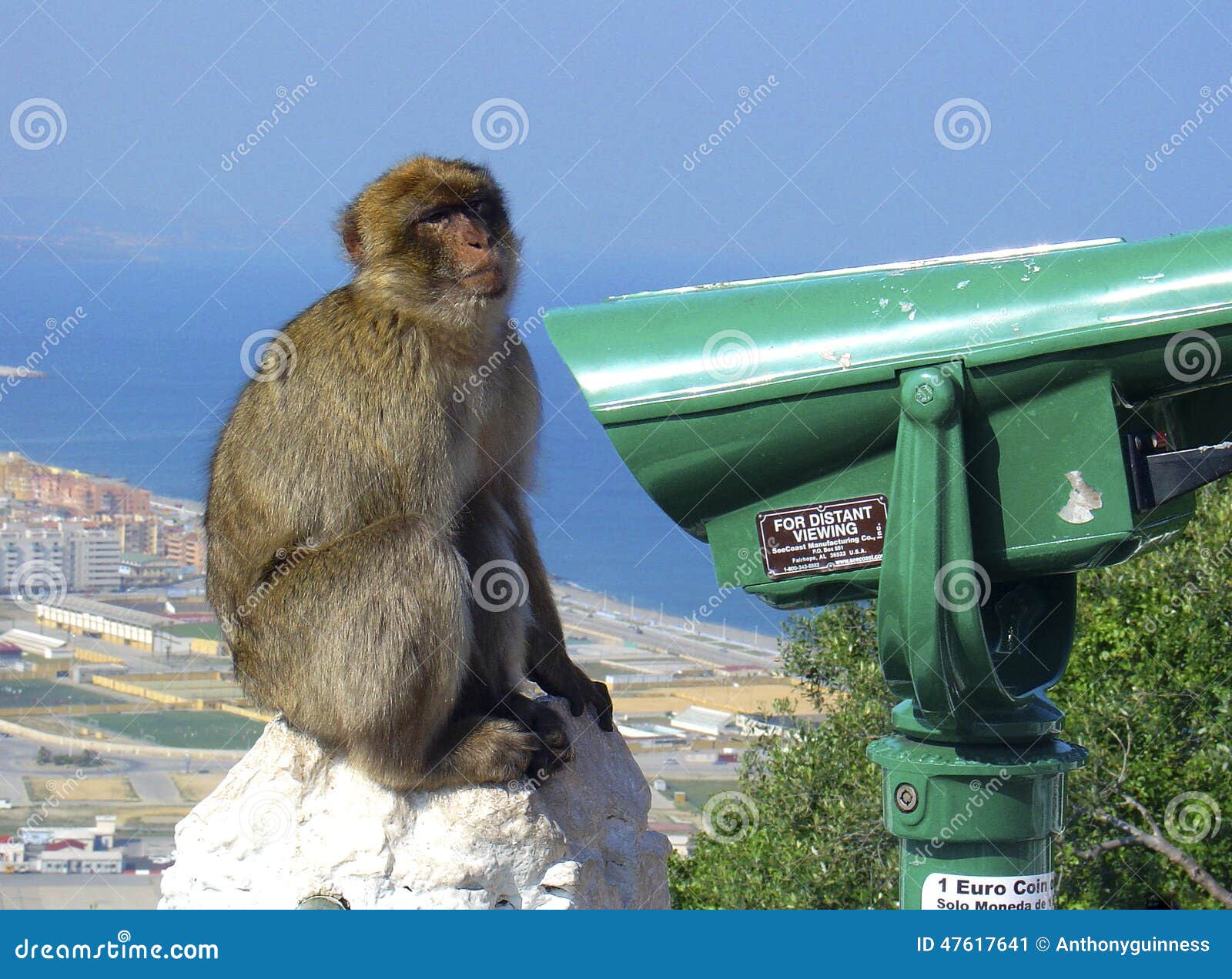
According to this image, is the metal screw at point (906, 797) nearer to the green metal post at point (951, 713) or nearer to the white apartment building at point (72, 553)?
the green metal post at point (951, 713)


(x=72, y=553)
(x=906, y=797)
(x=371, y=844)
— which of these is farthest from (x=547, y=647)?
(x=72, y=553)

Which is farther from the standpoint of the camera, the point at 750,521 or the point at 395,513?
the point at 395,513

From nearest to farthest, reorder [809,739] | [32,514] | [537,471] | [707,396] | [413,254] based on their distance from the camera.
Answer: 1. [707,396]
2. [413,254]
3. [537,471]
4. [809,739]
5. [32,514]

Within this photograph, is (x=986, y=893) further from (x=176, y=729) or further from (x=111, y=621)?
(x=111, y=621)

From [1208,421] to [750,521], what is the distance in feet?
2.69

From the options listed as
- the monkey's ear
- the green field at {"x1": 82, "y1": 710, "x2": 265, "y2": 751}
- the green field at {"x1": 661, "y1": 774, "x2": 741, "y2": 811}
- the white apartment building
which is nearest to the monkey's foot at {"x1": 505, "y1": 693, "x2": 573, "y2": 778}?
the monkey's ear

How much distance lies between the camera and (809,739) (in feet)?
26.7

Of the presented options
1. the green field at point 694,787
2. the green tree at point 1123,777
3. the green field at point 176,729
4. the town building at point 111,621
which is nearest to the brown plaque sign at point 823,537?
the green tree at point 1123,777

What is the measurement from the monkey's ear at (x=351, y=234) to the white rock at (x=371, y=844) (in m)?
1.10

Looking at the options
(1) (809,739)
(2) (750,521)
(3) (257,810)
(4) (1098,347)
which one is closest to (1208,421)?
(4) (1098,347)

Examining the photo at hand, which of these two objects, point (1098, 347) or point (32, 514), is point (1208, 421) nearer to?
point (1098, 347)

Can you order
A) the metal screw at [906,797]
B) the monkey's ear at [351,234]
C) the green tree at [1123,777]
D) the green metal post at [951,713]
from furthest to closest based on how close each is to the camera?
the green tree at [1123,777] < the monkey's ear at [351,234] < the metal screw at [906,797] < the green metal post at [951,713]

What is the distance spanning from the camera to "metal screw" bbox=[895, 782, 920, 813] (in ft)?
7.60

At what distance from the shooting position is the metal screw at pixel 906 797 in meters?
2.32
